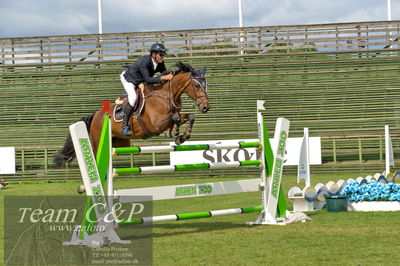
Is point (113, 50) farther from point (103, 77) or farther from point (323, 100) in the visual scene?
point (323, 100)

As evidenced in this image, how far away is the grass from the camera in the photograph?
487cm

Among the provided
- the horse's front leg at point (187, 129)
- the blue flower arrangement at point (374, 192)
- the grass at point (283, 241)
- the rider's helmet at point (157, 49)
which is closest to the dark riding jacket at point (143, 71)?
the rider's helmet at point (157, 49)

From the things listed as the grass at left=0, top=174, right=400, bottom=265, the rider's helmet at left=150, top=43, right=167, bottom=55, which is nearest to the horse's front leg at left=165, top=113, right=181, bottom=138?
the rider's helmet at left=150, top=43, right=167, bottom=55

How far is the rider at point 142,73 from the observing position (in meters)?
7.53

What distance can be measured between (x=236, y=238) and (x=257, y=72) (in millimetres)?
15344

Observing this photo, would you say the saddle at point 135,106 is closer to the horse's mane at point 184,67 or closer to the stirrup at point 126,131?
the stirrup at point 126,131

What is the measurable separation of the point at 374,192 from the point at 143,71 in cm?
329

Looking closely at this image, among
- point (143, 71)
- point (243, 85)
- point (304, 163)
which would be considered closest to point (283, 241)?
point (143, 71)

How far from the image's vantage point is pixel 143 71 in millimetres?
7594

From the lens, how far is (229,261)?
4832 millimetres

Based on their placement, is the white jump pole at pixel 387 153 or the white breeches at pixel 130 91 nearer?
the white breeches at pixel 130 91

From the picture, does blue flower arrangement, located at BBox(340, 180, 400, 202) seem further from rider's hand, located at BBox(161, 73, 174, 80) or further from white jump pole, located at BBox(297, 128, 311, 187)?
rider's hand, located at BBox(161, 73, 174, 80)

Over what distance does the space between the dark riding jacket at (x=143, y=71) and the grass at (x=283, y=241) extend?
5.70ft

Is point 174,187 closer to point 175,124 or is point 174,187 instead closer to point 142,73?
point 175,124
